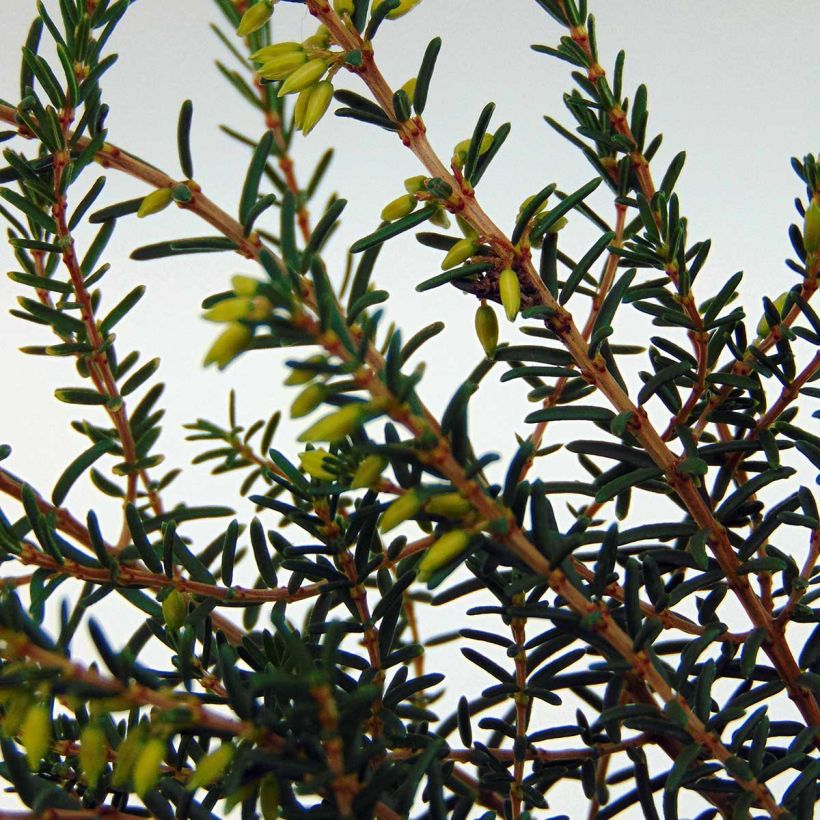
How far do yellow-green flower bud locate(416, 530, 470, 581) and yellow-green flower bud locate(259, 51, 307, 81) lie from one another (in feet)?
0.67

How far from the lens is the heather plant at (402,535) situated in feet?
0.93

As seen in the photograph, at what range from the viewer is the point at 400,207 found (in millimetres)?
395

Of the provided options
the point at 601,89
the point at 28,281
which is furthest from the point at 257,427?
the point at 601,89

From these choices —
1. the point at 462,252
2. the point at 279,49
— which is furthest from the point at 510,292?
the point at 279,49

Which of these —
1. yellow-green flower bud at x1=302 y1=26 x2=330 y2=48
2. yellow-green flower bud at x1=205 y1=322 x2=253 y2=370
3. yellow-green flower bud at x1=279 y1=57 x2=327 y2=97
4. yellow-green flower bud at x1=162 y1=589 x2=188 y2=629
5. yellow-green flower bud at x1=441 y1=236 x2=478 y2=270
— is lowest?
yellow-green flower bud at x1=162 y1=589 x2=188 y2=629

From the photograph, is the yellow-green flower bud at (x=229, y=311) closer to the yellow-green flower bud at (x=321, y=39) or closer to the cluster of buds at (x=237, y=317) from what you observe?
the cluster of buds at (x=237, y=317)

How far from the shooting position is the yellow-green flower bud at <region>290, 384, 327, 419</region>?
0.87ft

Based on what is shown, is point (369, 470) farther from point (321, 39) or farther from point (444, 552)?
point (321, 39)

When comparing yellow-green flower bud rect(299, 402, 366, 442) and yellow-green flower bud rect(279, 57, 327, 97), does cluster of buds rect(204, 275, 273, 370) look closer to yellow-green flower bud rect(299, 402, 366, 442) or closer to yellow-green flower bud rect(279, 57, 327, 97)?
yellow-green flower bud rect(299, 402, 366, 442)

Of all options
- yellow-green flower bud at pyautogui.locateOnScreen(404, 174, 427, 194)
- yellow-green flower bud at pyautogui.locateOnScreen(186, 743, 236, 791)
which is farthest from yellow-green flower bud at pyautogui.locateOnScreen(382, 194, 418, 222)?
yellow-green flower bud at pyautogui.locateOnScreen(186, 743, 236, 791)

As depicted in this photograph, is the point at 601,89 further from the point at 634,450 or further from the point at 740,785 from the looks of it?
the point at 740,785

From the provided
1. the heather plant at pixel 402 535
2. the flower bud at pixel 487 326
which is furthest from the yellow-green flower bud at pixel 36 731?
the flower bud at pixel 487 326

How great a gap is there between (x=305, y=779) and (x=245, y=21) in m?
0.29

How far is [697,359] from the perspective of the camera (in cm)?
44
